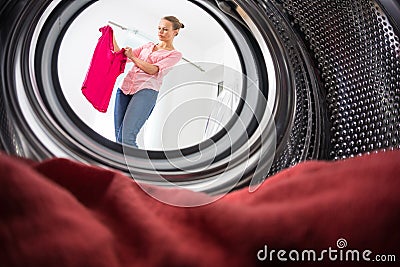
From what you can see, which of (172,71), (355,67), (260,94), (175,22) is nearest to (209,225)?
(355,67)

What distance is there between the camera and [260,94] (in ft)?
3.10

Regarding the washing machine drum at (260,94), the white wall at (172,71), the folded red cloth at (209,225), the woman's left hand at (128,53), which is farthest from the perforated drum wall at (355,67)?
the woman's left hand at (128,53)

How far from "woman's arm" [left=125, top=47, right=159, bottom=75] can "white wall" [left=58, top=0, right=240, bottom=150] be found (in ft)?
0.14

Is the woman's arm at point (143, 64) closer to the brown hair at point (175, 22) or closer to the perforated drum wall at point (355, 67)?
the brown hair at point (175, 22)

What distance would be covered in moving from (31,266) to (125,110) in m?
0.87

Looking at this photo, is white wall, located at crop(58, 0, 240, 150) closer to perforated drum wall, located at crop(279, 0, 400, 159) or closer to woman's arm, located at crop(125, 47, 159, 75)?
woman's arm, located at crop(125, 47, 159, 75)

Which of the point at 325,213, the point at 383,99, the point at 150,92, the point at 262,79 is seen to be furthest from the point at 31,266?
the point at 150,92

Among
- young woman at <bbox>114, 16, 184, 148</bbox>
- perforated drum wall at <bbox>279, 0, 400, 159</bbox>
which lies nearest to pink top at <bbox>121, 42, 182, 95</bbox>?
young woman at <bbox>114, 16, 184, 148</bbox>

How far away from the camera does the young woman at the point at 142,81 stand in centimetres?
122

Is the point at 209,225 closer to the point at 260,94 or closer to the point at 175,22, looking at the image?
the point at 260,94

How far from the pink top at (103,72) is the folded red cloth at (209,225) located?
77cm

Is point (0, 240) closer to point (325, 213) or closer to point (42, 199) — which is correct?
point (42, 199)

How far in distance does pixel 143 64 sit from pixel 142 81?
1.7 inches

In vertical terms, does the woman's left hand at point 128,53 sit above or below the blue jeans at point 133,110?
above
